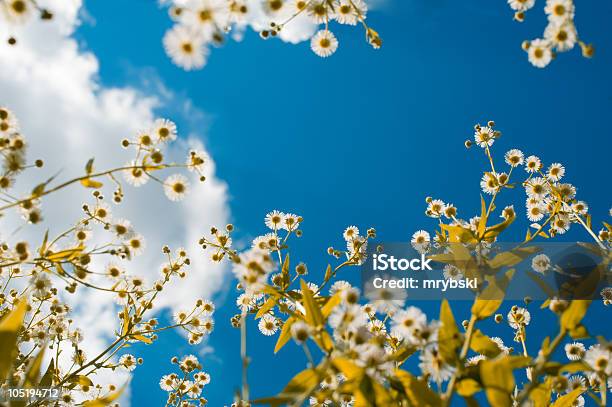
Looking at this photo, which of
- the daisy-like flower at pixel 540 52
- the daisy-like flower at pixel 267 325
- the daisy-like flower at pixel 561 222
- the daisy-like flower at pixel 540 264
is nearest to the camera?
the daisy-like flower at pixel 540 52

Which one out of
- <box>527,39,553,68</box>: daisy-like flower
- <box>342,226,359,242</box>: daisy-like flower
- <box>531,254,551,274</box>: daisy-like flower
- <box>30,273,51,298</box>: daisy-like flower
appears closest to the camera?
<box>527,39,553,68</box>: daisy-like flower

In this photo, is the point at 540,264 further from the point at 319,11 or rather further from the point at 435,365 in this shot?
the point at 319,11

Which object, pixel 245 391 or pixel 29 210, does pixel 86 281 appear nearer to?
pixel 29 210

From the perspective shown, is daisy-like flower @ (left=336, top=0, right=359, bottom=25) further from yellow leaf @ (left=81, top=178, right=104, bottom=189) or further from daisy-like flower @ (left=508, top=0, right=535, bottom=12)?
yellow leaf @ (left=81, top=178, right=104, bottom=189)

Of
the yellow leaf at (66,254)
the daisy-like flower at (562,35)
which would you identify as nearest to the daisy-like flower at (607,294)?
the daisy-like flower at (562,35)

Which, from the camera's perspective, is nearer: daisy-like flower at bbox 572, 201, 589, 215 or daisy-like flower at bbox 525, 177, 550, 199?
daisy-like flower at bbox 572, 201, 589, 215

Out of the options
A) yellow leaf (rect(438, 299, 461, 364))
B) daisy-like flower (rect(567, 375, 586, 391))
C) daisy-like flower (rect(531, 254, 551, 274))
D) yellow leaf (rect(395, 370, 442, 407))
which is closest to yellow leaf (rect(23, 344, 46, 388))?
yellow leaf (rect(395, 370, 442, 407))

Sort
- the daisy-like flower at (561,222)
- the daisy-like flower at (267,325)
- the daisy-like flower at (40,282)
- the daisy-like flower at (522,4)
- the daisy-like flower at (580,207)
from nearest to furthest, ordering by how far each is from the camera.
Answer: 1. the daisy-like flower at (522,4)
2. the daisy-like flower at (40,282)
3. the daisy-like flower at (580,207)
4. the daisy-like flower at (561,222)
5. the daisy-like flower at (267,325)

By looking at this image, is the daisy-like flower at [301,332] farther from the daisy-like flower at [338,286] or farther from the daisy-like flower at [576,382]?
the daisy-like flower at [576,382]

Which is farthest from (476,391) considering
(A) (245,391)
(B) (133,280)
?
(B) (133,280)
